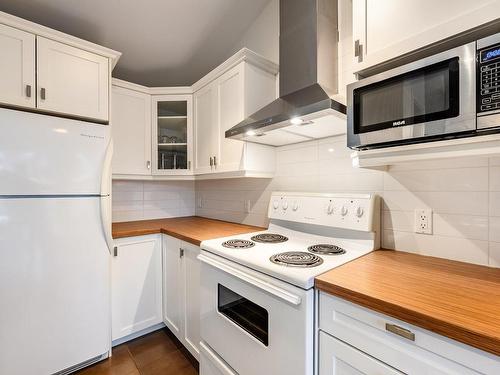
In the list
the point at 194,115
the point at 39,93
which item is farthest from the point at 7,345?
the point at 194,115

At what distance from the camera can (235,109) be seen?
1.84m

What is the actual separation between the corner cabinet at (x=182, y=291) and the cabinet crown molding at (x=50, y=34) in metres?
1.46

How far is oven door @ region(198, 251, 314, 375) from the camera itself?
915 millimetres

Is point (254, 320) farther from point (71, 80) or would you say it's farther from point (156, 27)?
point (156, 27)

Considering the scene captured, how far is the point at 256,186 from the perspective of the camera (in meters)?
2.18

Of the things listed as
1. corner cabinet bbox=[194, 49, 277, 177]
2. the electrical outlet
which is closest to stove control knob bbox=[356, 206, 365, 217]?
the electrical outlet

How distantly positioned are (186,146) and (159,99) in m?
0.53

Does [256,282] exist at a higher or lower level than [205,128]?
lower

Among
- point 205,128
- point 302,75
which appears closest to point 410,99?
point 302,75

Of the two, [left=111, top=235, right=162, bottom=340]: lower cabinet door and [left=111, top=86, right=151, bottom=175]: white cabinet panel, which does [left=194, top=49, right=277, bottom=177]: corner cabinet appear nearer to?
[left=111, top=86, right=151, bottom=175]: white cabinet panel

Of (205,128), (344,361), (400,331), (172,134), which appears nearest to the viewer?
(400,331)

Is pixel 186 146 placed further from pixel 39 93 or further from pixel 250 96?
pixel 39 93

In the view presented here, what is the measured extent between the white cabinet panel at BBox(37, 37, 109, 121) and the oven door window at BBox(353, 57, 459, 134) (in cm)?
170

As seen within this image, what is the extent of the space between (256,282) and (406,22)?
1231 mm
